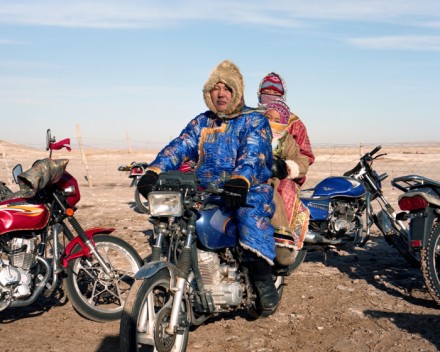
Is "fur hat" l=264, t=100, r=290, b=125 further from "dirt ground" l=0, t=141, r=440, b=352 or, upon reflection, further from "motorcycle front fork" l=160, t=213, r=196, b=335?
"motorcycle front fork" l=160, t=213, r=196, b=335

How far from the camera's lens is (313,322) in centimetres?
516

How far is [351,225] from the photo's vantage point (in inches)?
290

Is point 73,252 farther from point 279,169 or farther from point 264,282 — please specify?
point 279,169

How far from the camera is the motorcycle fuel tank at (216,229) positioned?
4160 millimetres

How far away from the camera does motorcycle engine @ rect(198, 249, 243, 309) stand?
425 centimetres

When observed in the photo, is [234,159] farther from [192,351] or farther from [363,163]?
[363,163]

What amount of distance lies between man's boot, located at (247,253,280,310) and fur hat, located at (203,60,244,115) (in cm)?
124

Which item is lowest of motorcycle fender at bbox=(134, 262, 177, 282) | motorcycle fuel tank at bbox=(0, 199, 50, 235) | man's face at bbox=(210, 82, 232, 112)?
motorcycle fender at bbox=(134, 262, 177, 282)

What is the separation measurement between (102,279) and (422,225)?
3051mm

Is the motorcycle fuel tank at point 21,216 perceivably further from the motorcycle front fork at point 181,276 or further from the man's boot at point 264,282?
the man's boot at point 264,282

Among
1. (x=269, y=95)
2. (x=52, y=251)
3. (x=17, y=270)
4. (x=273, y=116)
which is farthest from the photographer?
(x=269, y=95)

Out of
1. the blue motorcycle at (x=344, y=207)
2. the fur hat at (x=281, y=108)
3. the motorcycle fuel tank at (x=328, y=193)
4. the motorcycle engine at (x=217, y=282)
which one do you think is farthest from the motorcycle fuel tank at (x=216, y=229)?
the motorcycle fuel tank at (x=328, y=193)

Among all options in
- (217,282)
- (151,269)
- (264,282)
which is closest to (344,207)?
(264,282)

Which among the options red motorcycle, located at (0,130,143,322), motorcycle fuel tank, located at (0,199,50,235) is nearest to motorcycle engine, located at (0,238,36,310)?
red motorcycle, located at (0,130,143,322)
